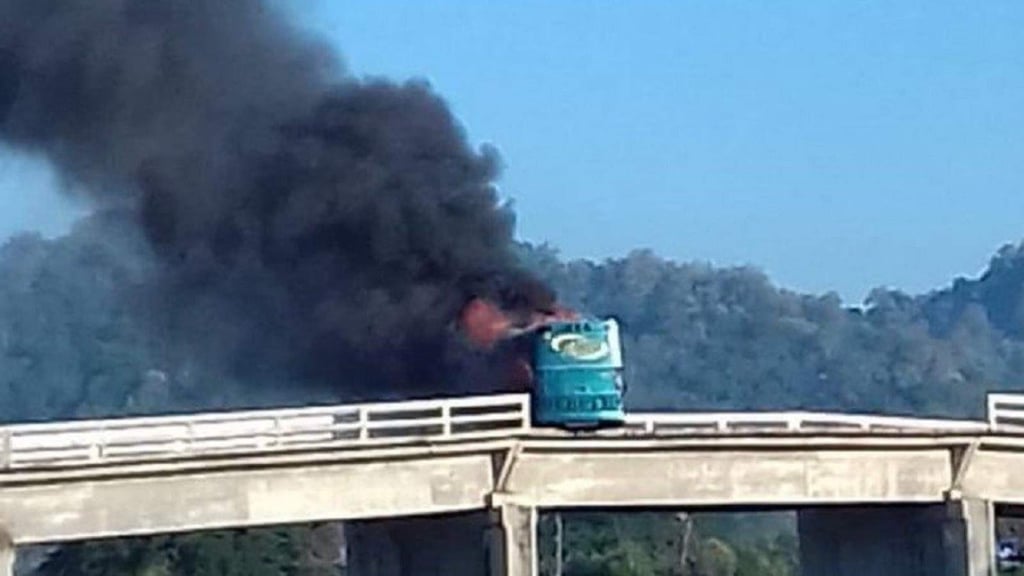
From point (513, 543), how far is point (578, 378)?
3.37 metres

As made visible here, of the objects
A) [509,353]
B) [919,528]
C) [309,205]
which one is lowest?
[919,528]

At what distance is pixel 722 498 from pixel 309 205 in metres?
12.0

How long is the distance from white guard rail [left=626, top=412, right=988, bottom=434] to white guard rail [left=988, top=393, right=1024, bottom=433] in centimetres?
28

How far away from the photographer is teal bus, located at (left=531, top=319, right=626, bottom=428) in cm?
5159

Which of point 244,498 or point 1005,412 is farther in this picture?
point 1005,412

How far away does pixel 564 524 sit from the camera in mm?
110875

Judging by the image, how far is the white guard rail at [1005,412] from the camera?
53.2 meters

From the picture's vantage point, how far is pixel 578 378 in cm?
5162

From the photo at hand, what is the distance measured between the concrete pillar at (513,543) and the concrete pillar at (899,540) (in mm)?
8065

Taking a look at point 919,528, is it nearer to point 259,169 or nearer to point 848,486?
point 848,486

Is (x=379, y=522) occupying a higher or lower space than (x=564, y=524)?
lower

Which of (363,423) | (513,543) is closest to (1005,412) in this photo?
(513,543)

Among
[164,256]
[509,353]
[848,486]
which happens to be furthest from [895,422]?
[164,256]

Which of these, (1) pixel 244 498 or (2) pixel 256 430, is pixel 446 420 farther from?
(1) pixel 244 498
